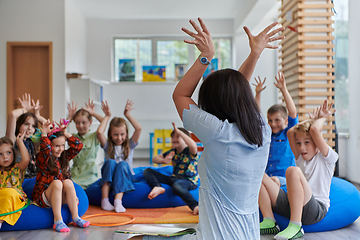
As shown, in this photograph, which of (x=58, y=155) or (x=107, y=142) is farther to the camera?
(x=107, y=142)

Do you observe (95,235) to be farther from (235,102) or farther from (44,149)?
(235,102)

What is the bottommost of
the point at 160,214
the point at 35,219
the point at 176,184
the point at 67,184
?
the point at 160,214

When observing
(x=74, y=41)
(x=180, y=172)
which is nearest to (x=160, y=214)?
(x=180, y=172)

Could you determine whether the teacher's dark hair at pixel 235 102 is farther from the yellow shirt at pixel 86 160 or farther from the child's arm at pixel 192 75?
the yellow shirt at pixel 86 160

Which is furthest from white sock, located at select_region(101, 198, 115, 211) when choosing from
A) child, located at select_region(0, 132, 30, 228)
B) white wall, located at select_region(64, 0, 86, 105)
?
white wall, located at select_region(64, 0, 86, 105)

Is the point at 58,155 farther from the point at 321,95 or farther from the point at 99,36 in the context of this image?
the point at 99,36

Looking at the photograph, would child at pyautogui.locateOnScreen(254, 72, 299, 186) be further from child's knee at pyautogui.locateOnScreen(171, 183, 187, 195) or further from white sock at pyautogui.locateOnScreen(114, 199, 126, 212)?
white sock at pyautogui.locateOnScreen(114, 199, 126, 212)

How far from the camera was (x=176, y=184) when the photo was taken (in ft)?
9.53

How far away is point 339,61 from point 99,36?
4813mm

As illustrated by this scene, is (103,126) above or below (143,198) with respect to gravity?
above

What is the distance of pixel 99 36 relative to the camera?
7305 mm

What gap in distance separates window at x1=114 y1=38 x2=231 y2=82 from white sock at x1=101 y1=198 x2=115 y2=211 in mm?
4839

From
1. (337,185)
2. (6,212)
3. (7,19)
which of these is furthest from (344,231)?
(7,19)

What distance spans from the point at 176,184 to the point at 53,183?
1.03 meters
